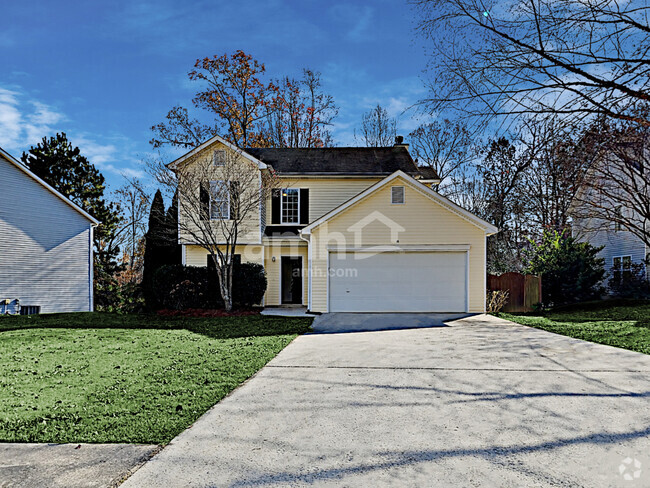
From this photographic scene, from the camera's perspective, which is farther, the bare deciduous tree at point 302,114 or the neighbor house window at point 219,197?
the bare deciduous tree at point 302,114

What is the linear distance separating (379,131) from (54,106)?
18.8 meters

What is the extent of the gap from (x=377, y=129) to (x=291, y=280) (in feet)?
49.3

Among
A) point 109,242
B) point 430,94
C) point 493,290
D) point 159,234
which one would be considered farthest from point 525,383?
point 109,242

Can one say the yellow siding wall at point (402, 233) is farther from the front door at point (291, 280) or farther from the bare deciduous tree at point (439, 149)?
the bare deciduous tree at point (439, 149)

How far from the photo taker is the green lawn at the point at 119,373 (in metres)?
4.56

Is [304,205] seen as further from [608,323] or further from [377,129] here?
[377,129]

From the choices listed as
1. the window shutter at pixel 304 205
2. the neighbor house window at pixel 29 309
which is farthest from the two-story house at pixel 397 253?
the neighbor house window at pixel 29 309

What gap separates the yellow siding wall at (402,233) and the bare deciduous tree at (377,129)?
52.6ft

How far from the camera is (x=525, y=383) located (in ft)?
21.0

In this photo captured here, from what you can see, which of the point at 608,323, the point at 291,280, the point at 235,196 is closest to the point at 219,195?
the point at 235,196

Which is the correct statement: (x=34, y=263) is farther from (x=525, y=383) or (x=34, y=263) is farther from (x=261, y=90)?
(x=525, y=383)

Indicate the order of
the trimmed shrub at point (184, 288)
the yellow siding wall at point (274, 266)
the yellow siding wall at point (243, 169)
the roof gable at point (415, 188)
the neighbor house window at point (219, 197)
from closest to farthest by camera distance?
the roof gable at point (415, 188)
the neighbor house window at point (219, 197)
the trimmed shrub at point (184, 288)
the yellow siding wall at point (243, 169)
the yellow siding wall at point (274, 266)

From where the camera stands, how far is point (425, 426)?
183 inches

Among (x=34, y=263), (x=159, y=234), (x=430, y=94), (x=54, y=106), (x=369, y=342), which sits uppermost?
(x=54, y=106)
